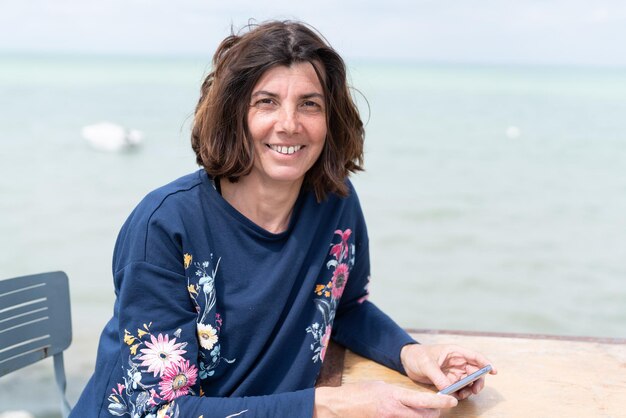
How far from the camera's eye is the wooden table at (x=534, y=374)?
1601 millimetres

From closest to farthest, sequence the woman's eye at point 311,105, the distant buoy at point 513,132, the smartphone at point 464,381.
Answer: the smartphone at point 464,381
the woman's eye at point 311,105
the distant buoy at point 513,132

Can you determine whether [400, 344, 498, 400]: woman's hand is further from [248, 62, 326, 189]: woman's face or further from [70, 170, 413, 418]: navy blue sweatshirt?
[248, 62, 326, 189]: woman's face

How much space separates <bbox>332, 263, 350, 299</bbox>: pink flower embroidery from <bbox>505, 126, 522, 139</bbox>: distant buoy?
1405 cm

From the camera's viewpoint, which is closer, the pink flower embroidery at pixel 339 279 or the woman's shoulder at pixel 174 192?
the woman's shoulder at pixel 174 192

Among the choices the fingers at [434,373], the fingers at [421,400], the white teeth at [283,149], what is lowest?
the fingers at [434,373]

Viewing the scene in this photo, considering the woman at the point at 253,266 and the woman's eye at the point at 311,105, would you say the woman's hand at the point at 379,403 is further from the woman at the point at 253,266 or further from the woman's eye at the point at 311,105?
the woman's eye at the point at 311,105

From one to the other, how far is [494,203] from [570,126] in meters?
9.64

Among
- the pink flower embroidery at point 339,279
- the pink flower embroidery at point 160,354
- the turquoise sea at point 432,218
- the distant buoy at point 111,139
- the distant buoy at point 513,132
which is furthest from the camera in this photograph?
the distant buoy at point 513,132

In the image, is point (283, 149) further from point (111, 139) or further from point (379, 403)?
point (111, 139)

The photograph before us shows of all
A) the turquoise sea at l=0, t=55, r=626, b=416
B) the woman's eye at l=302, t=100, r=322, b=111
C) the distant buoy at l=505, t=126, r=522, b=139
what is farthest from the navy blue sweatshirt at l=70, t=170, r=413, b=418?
the distant buoy at l=505, t=126, r=522, b=139

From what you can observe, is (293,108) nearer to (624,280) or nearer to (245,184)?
(245,184)

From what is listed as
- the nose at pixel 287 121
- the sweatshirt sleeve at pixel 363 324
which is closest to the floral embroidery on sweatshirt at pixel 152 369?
the nose at pixel 287 121

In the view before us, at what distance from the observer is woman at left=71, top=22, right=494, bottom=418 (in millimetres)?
1425

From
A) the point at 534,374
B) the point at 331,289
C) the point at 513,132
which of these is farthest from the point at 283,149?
the point at 513,132
